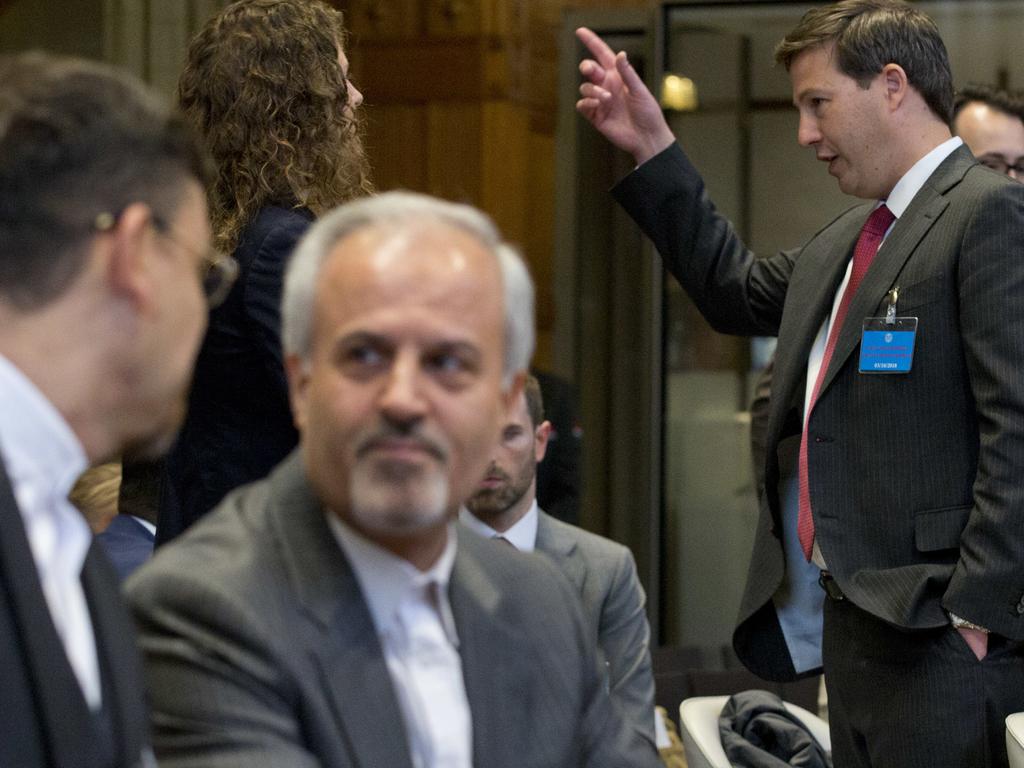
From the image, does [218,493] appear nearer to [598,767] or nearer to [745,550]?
[598,767]

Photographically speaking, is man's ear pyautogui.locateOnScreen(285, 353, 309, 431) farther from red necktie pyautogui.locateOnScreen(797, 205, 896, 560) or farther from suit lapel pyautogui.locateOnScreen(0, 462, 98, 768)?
red necktie pyautogui.locateOnScreen(797, 205, 896, 560)

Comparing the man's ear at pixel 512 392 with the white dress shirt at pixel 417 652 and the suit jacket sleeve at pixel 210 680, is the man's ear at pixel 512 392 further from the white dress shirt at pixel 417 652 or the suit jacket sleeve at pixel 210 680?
the suit jacket sleeve at pixel 210 680

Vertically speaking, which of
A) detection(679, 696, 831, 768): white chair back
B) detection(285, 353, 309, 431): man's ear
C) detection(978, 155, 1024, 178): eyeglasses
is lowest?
detection(679, 696, 831, 768): white chair back

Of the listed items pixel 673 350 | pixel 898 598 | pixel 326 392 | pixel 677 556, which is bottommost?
pixel 677 556

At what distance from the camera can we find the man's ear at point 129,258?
58.2 inches

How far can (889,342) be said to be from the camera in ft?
10.2

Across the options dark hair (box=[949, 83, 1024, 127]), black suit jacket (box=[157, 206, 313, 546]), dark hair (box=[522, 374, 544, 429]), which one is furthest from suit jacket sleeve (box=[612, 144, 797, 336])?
dark hair (box=[949, 83, 1024, 127])

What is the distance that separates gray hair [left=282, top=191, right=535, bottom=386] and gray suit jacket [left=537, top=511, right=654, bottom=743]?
177 centimetres

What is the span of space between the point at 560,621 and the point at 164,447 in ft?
1.60

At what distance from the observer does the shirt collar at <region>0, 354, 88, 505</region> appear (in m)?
1.43

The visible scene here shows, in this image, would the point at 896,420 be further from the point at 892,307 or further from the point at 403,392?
the point at 403,392

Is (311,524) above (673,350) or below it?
above

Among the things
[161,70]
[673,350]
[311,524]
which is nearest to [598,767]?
[311,524]

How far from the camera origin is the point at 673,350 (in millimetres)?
6953
